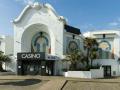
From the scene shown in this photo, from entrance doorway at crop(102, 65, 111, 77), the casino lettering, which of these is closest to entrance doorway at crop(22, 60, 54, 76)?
the casino lettering

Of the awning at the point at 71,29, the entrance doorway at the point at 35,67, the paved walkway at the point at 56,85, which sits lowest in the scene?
the paved walkway at the point at 56,85

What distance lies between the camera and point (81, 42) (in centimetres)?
5750

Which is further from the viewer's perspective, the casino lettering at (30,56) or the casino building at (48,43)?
the casino building at (48,43)

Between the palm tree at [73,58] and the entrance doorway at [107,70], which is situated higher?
the palm tree at [73,58]

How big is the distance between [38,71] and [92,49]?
11.7 m

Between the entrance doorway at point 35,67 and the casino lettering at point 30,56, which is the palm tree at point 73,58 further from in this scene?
the casino lettering at point 30,56

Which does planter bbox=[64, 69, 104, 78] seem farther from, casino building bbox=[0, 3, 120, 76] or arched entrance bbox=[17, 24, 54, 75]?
arched entrance bbox=[17, 24, 54, 75]

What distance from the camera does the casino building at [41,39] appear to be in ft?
169

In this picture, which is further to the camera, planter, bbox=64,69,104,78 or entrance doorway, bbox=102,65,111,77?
entrance doorway, bbox=102,65,111,77

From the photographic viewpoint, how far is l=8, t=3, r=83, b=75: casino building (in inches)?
2025

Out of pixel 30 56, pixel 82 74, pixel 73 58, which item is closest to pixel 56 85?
pixel 82 74

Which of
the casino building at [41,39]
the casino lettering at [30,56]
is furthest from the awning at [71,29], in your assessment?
the casino lettering at [30,56]

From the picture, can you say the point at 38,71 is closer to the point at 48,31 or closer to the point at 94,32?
the point at 48,31

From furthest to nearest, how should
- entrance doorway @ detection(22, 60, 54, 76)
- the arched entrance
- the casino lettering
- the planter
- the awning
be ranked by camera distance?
the awning
entrance doorway @ detection(22, 60, 54, 76)
the arched entrance
the casino lettering
the planter
